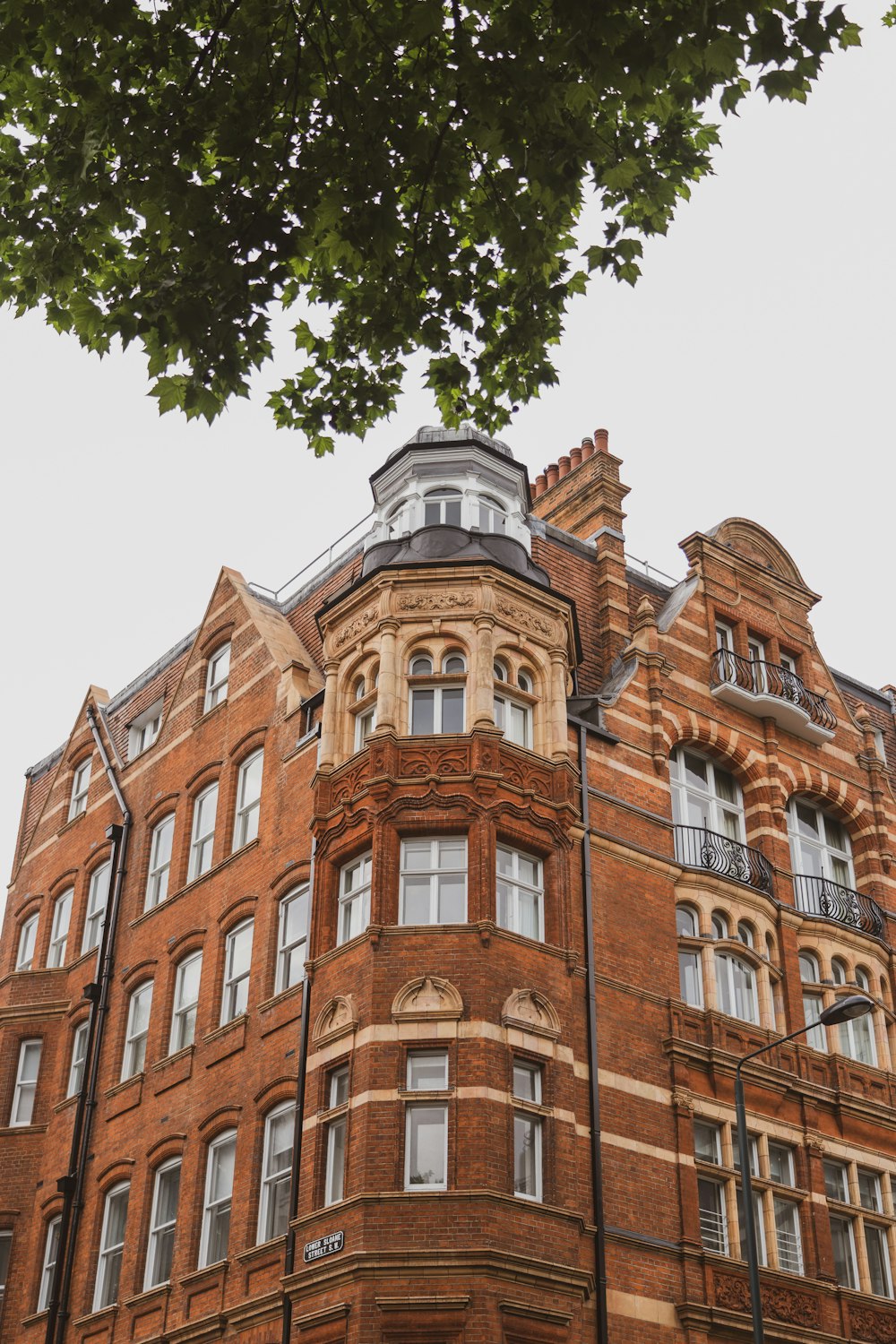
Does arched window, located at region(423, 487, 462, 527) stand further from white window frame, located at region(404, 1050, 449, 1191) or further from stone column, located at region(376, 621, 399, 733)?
white window frame, located at region(404, 1050, 449, 1191)

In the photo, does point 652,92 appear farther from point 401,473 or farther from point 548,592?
point 401,473

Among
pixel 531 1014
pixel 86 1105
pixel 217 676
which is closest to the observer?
pixel 531 1014

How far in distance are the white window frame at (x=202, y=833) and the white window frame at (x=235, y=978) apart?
2116mm

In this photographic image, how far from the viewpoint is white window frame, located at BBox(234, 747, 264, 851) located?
3159cm

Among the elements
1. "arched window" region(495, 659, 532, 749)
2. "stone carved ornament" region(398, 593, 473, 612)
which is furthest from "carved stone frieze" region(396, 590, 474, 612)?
"arched window" region(495, 659, 532, 749)

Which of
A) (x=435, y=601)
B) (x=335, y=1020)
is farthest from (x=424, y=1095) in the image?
(x=435, y=601)

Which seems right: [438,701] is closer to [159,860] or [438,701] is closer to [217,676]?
[217,676]

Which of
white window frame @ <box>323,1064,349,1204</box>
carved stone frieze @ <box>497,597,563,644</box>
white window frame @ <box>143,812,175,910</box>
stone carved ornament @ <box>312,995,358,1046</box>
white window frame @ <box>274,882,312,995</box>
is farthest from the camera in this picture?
white window frame @ <box>143,812,175,910</box>

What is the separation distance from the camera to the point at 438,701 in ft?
92.3

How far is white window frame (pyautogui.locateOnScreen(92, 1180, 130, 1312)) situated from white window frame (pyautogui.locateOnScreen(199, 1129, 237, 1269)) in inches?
97.0

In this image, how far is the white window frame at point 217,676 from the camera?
3484 centimetres

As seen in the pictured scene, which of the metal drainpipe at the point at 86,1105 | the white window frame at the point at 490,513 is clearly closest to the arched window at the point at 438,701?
the white window frame at the point at 490,513

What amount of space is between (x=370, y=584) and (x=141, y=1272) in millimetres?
12643

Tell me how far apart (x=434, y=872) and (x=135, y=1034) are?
→ 9532 millimetres
